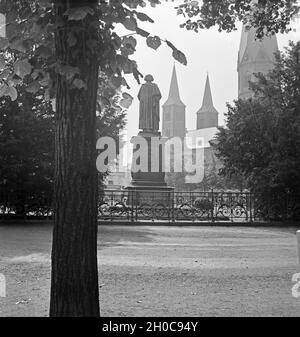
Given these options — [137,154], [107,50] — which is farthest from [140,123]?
[107,50]

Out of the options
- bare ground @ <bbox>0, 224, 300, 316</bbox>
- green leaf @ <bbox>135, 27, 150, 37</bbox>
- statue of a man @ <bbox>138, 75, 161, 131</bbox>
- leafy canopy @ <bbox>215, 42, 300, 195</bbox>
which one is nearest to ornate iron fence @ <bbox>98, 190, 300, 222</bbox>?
leafy canopy @ <bbox>215, 42, 300, 195</bbox>

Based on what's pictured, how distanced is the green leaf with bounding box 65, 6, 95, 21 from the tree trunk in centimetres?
24

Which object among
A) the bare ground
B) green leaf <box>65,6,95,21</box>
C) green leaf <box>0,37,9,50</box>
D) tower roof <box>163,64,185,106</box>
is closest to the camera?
green leaf <box>65,6,95,21</box>

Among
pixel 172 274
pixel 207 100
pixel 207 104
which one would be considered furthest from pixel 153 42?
pixel 207 100

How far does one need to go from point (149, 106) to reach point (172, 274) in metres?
20.6

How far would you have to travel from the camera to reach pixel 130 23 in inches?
165

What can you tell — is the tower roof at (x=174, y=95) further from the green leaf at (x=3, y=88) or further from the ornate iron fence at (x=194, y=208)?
the green leaf at (x=3, y=88)

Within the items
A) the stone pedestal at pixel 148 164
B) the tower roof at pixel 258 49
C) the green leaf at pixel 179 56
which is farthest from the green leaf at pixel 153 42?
the tower roof at pixel 258 49

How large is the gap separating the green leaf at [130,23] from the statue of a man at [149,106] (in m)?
23.6

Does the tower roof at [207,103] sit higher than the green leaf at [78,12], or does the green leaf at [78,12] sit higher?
the tower roof at [207,103]

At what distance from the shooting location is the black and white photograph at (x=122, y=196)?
12.8 feet

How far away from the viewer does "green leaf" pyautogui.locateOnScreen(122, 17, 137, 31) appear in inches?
164

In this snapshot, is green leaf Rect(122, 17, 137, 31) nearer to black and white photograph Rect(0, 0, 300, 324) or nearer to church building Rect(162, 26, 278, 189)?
black and white photograph Rect(0, 0, 300, 324)
